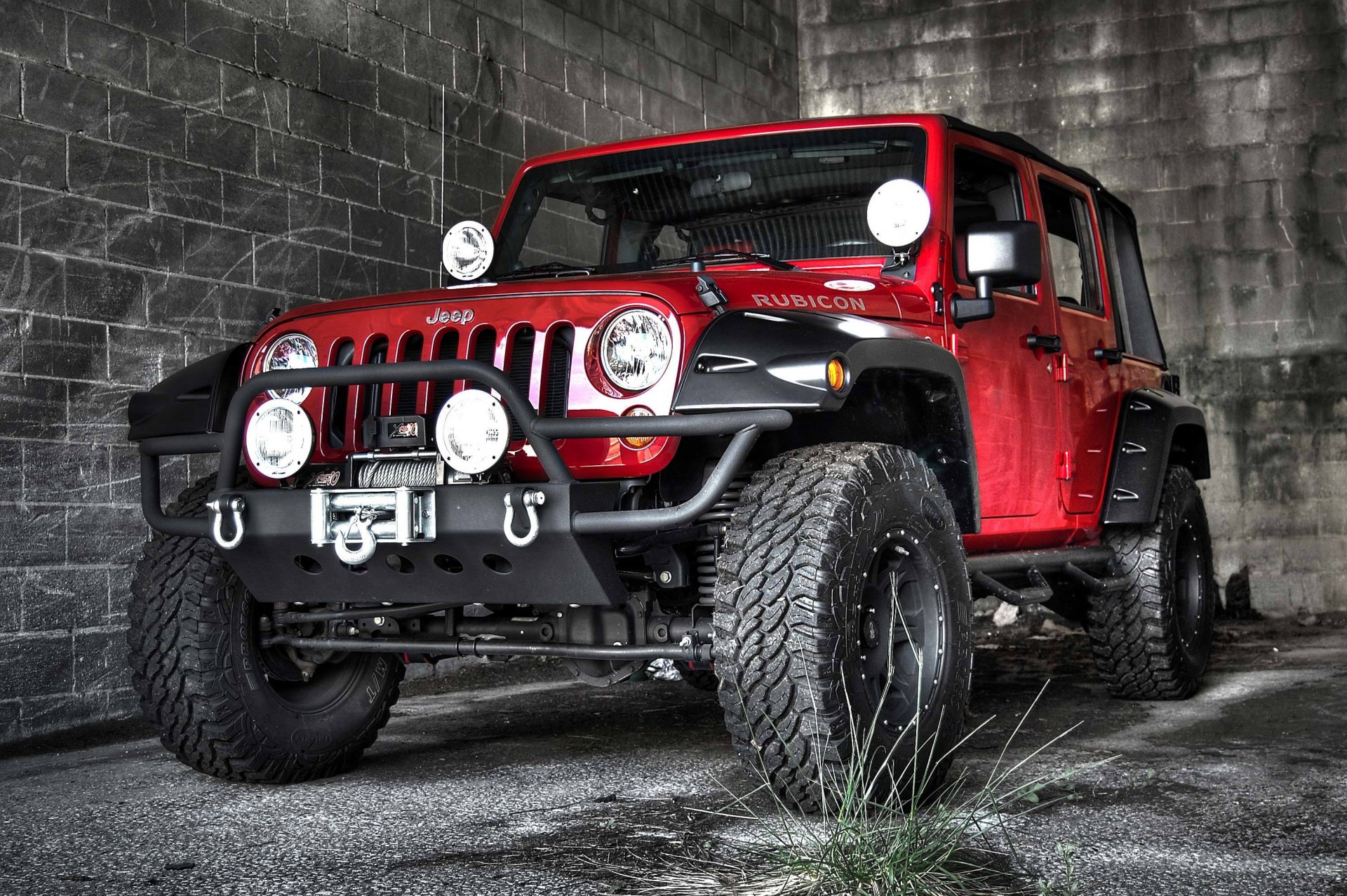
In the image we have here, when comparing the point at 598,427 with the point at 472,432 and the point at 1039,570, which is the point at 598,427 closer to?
the point at 472,432

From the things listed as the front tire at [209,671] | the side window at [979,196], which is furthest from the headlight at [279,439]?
the side window at [979,196]

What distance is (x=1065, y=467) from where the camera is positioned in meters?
5.29

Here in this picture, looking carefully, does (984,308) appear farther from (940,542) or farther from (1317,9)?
(1317,9)

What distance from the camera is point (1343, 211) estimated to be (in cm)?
1009

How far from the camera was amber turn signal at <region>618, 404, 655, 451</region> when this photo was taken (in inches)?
140

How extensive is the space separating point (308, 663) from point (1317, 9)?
8833 mm

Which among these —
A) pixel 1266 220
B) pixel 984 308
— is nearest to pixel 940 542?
pixel 984 308

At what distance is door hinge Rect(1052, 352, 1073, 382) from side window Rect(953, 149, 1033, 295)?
0.90 ft

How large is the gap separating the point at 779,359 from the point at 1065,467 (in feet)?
7.36

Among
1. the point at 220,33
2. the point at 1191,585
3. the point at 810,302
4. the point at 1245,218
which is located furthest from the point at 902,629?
the point at 1245,218

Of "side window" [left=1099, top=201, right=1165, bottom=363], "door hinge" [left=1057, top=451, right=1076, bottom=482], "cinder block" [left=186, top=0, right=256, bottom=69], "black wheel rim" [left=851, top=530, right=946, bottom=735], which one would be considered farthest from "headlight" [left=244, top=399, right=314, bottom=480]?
"side window" [left=1099, top=201, right=1165, bottom=363]

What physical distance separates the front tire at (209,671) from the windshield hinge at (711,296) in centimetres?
165

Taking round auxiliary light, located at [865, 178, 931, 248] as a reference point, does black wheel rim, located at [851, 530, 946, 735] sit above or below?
below

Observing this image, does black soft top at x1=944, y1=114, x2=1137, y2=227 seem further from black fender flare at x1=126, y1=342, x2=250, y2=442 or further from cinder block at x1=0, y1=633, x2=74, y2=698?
cinder block at x1=0, y1=633, x2=74, y2=698
